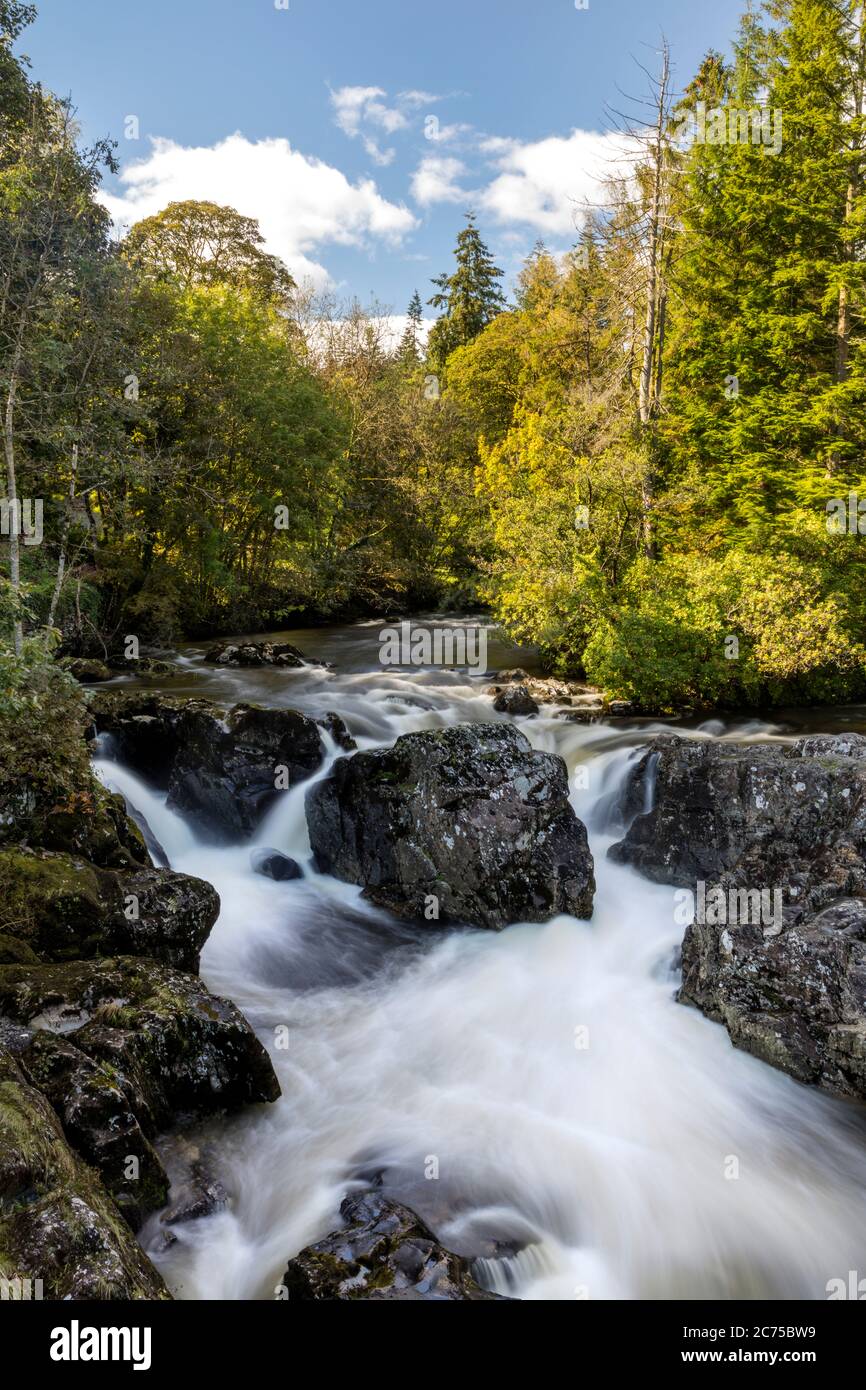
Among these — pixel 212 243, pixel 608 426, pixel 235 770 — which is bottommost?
pixel 235 770

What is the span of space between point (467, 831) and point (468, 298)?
154 ft

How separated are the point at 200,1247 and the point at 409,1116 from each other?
1917mm

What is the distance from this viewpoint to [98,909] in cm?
616

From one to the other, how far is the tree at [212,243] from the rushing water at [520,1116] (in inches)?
1142

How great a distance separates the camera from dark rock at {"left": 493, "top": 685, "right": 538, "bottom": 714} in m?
14.4

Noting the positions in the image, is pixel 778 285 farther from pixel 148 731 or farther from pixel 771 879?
pixel 148 731

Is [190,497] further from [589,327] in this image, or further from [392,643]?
[589,327]

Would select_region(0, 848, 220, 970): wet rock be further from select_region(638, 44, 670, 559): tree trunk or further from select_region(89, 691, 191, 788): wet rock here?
select_region(638, 44, 670, 559): tree trunk

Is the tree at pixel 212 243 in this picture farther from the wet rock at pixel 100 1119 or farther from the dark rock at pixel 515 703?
the wet rock at pixel 100 1119

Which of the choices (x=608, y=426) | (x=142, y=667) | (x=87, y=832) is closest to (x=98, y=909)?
(x=87, y=832)

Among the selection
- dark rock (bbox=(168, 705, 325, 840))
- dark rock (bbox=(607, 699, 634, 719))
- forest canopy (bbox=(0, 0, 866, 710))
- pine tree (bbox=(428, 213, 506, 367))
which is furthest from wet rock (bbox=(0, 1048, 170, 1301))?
pine tree (bbox=(428, 213, 506, 367))

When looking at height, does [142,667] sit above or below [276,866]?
above

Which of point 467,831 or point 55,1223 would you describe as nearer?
point 55,1223
